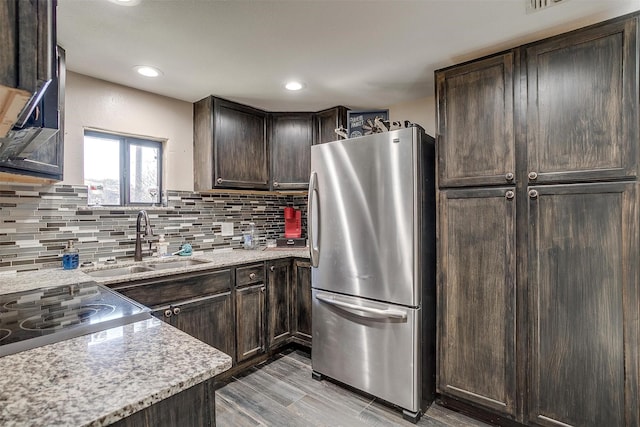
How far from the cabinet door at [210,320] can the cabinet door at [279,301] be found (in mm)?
373

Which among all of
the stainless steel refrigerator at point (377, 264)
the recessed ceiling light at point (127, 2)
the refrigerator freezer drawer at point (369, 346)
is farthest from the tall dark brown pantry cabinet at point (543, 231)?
the recessed ceiling light at point (127, 2)

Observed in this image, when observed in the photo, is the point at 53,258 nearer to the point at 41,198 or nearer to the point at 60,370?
the point at 41,198

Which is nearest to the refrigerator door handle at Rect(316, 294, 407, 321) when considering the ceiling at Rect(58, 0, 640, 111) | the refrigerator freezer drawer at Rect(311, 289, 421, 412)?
the refrigerator freezer drawer at Rect(311, 289, 421, 412)

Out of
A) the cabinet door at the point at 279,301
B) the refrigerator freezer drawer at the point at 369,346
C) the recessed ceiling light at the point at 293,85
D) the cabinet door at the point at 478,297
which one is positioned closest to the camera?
the cabinet door at the point at 478,297

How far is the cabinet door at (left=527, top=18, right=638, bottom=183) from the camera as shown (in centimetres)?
146

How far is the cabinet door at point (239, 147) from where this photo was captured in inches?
104

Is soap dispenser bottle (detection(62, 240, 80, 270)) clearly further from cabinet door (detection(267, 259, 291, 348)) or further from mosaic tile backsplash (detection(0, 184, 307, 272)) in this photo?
cabinet door (detection(267, 259, 291, 348))

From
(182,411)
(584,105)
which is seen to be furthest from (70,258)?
(584,105)

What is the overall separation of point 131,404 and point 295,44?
5.91 feet

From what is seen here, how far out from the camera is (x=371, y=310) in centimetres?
199

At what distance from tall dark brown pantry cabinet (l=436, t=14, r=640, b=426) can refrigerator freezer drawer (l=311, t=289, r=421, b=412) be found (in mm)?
272

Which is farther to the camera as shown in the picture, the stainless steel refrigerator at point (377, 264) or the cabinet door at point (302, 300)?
the cabinet door at point (302, 300)

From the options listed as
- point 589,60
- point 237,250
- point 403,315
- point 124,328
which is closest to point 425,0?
point 589,60

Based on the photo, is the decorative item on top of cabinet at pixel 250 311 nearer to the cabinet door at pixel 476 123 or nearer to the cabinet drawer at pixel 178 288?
the cabinet drawer at pixel 178 288
